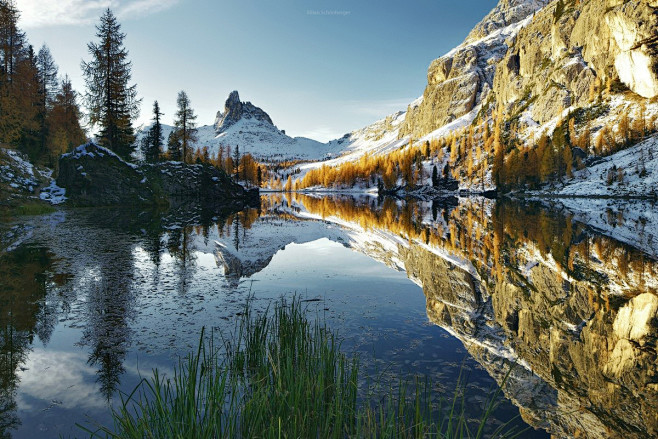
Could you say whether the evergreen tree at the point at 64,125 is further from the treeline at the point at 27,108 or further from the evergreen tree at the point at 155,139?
the evergreen tree at the point at 155,139

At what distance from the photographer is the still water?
6.03 metres

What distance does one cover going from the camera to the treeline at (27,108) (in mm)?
32963

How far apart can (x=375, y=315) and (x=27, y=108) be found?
44.9m

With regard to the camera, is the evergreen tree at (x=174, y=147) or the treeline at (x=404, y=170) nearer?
the evergreen tree at (x=174, y=147)

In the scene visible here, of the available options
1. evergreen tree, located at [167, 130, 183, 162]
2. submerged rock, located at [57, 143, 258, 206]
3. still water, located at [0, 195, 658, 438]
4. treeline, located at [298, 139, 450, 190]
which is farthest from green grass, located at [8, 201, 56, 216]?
treeline, located at [298, 139, 450, 190]

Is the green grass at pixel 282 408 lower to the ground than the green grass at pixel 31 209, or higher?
lower

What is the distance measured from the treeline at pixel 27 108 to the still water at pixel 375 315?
21700mm

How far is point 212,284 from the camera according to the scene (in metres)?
12.4

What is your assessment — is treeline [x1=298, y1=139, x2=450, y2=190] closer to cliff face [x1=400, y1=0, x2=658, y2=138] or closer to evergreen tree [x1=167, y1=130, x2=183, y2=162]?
cliff face [x1=400, y1=0, x2=658, y2=138]

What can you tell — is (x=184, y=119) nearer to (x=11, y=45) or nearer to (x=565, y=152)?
(x=11, y=45)

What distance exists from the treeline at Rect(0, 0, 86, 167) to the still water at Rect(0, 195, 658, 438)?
71.2 feet

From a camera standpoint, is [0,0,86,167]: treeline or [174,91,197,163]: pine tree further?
[174,91,197,163]: pine tree

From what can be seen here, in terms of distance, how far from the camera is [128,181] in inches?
1656

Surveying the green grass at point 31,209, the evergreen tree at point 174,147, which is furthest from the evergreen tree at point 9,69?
the evergreen tree at point 174,147
